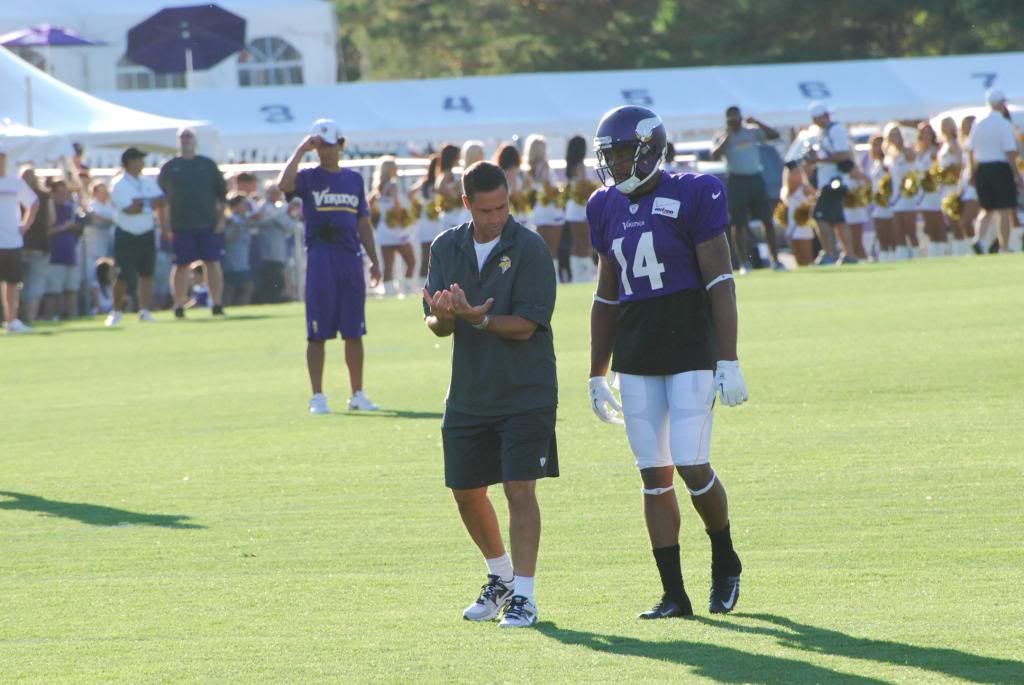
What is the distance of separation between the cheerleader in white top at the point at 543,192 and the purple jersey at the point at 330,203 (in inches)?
513

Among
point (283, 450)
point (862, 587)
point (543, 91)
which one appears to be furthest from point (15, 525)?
point (543, 91)

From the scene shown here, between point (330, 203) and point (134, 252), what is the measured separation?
11.0 metres

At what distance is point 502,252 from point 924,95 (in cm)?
3295

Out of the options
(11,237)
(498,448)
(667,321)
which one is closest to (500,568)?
(498,448)

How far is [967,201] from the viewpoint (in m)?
29.1

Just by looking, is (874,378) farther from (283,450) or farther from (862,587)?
(862,587)

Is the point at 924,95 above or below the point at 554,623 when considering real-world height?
above

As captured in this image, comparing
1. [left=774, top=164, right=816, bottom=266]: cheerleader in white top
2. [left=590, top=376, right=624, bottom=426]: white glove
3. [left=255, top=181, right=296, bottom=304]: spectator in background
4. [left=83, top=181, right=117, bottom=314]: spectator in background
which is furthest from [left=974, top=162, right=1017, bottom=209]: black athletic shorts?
[left=590, top=376, right=624, bottom=426]: white glove

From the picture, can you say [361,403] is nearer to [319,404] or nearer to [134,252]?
[319,404]

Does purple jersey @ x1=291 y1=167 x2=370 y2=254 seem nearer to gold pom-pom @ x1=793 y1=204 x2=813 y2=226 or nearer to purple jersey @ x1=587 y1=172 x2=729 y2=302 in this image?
purple jersey @ x1=587 y1=172 x2=729 y2=302

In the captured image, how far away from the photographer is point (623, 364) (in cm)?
729

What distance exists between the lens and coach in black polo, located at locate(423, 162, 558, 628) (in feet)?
23.7

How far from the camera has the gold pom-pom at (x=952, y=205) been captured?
28.8m

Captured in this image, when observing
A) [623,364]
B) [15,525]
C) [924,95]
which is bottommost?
[15,525]
